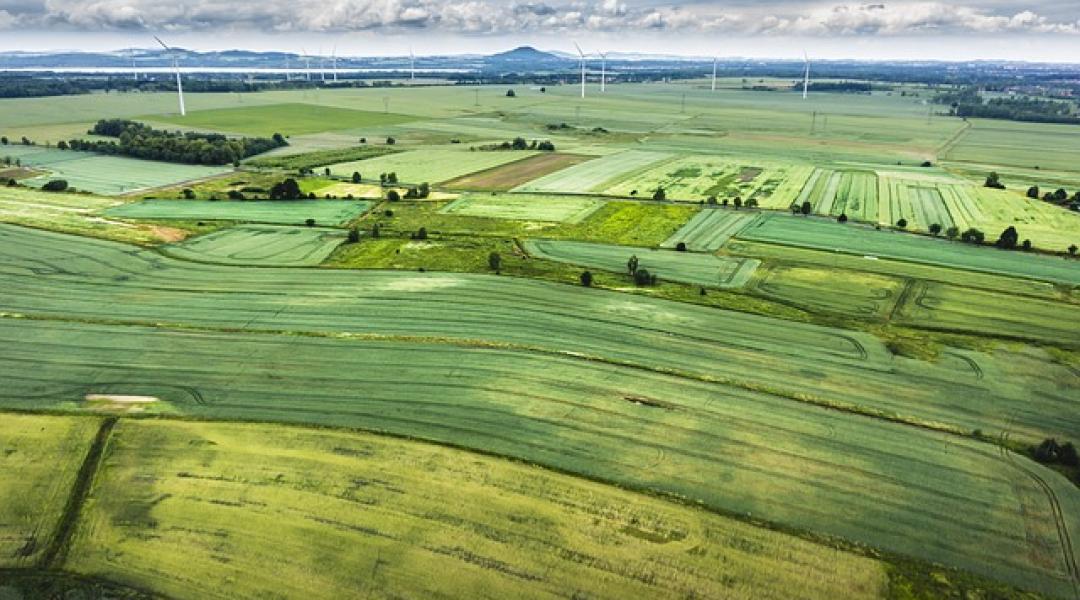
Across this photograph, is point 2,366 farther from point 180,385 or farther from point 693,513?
point 693,513

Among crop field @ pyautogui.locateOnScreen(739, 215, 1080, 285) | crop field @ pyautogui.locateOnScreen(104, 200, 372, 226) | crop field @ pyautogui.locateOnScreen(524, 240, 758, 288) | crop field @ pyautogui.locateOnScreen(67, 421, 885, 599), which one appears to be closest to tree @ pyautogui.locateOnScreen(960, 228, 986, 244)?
crop field @ pyautogui.locateOnScreen(739, 215, 1080, 285)

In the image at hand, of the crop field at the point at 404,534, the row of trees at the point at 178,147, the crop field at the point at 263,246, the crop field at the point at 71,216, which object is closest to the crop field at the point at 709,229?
the crop field at the point at 263,246

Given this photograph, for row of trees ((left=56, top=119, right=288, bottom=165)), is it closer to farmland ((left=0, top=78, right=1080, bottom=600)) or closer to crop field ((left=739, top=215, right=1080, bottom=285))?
farmland ((left=0, top=78, right=1080, bottom=600))

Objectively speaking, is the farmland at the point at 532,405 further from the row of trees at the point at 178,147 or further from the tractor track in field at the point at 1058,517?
the row of trees at the point at 178,147

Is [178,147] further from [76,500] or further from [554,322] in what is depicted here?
[76,500]

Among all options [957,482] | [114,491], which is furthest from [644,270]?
[114,491]

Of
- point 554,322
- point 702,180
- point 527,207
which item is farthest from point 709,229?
point 554,322
